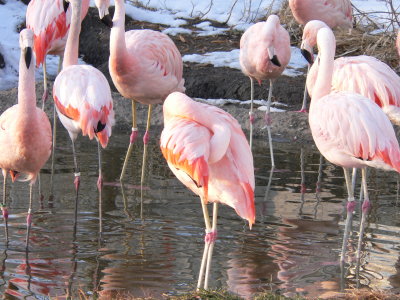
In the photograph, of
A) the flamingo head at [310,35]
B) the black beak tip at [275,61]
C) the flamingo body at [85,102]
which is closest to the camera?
the flamingo body at [85,102]

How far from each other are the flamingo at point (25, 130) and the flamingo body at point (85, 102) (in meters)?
0.34

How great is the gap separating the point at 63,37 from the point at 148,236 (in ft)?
9.50

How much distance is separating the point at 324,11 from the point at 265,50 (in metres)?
1.83

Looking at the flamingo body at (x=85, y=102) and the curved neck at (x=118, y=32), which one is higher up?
the curved neck at (x=118, y=32)

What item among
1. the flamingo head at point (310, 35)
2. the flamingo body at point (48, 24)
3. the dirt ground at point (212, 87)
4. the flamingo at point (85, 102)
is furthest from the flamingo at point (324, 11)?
the flamingo at point (85, 102)

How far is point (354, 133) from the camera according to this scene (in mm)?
4816

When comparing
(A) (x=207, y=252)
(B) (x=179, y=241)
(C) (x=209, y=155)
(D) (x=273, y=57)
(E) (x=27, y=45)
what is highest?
(E) (x=27, y=45)

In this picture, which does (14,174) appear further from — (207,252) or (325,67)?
(325,67)

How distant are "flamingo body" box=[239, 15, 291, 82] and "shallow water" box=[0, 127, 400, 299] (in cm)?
122

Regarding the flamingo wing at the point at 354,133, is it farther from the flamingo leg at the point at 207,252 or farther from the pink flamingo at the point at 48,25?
the pink flamingo at the point at 48,25

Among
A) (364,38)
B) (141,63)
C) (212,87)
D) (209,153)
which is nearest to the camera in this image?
(209,153)

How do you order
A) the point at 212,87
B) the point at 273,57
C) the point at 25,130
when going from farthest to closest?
the point at 212,87 → the point at 273,57 → the point at 25,130

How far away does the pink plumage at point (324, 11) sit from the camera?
929 centimetres

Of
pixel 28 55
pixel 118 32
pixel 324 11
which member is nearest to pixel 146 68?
pixel 118 32
